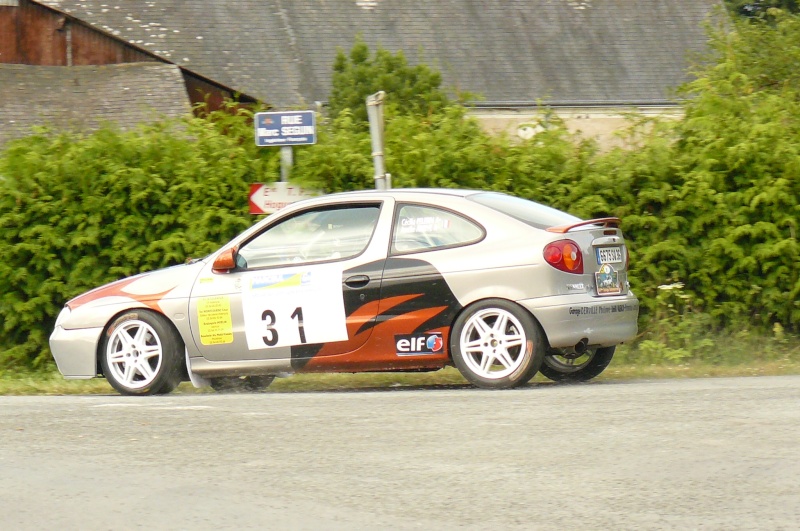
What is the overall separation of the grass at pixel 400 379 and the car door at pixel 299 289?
920mm

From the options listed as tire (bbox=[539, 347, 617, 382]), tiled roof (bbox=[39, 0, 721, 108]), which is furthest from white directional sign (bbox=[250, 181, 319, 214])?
tiled roof (bbox=[39, 0, 721, 108])

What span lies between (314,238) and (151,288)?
1.36 meters

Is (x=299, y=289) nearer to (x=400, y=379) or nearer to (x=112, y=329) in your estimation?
(x=112, y=329)

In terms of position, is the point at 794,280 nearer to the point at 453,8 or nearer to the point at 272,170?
the point at 272,170

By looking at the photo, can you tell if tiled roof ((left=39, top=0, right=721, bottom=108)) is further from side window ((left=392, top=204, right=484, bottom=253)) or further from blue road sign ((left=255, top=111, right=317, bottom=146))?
side window ((left=392, top=204, right=484, bottom=253))

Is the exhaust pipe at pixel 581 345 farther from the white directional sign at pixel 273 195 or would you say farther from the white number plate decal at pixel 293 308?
the white directional sign at pixel 273 195

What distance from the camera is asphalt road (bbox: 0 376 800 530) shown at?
5.37 meters

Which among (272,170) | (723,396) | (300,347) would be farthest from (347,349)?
(272,170)

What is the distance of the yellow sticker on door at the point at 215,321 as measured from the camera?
10.1m

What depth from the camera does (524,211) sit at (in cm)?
1014

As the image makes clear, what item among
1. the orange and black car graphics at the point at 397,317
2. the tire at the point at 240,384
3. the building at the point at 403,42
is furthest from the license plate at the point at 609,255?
the building at the point at 403,42

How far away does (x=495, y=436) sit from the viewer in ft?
23.4

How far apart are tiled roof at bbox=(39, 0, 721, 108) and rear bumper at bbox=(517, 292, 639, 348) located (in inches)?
1124

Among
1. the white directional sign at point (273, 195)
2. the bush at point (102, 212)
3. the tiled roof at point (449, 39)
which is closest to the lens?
the white directional sign at point (273, 195)
